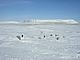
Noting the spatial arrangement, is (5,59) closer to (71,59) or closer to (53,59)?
(53,59)

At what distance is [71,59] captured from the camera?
5.28 metres

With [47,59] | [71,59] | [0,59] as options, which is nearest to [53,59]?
[47,59]

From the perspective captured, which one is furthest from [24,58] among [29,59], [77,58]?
[77,58]

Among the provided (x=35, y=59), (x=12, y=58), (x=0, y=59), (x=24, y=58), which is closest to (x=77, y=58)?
(x=35, y=59)

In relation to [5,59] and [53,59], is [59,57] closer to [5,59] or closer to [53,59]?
[53,59]

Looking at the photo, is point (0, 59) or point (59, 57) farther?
point (59, 57)

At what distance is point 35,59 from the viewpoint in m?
5.22

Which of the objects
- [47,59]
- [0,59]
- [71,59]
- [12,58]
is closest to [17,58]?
[12,58]

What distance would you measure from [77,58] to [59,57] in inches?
25.9

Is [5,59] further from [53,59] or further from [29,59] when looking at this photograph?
[53,59]

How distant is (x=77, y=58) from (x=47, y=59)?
3.66ft

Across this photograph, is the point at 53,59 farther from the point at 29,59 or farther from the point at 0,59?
the point at 0,59

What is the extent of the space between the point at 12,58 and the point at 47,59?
1.28 metres

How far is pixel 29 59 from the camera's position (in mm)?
5234
